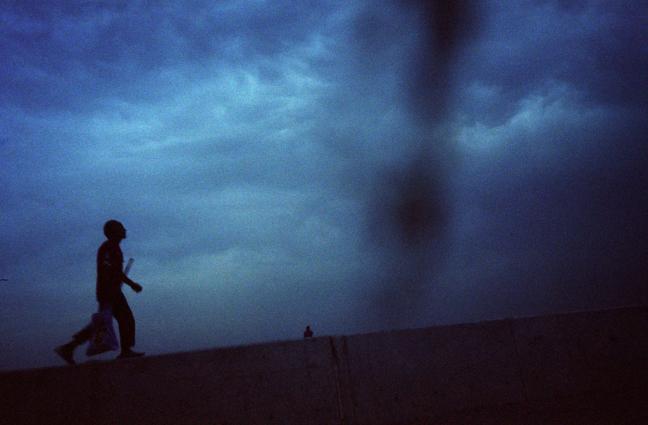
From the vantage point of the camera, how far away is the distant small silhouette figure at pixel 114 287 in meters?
5.57

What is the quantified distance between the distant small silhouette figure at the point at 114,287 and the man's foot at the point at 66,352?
0.13 metres

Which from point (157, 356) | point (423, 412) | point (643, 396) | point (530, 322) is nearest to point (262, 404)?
point (157, 356)

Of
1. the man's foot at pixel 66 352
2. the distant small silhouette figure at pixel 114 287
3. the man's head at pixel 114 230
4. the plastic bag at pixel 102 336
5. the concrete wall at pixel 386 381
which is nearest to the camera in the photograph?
the concrete wall at pixel 386 381

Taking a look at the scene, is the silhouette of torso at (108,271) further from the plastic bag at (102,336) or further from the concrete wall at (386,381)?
the concrete wall at (386,381)

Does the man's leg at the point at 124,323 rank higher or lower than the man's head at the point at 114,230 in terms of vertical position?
lower

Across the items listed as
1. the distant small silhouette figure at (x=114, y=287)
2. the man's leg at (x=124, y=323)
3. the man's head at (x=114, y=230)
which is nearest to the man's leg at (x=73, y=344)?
the distant small silhouette figure at (x=114, y=287)

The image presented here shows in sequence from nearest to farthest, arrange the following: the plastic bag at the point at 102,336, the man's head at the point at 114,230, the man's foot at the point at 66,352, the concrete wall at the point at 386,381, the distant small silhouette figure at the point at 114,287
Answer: the concrete wall at the point at 386,381 < the man's foot at the point at 66,352 < the plastic bag at the point at 102,336 < the distant small silhouette figure at the point at 114,287 < the man's head at the point at 114,230

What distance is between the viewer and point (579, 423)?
4.67 metres

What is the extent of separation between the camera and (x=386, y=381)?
4930mm

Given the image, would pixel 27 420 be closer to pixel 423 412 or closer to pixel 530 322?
pixel 423 412

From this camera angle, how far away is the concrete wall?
4.06 metres

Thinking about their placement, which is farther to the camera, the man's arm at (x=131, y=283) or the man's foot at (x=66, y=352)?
the man's arm at (x=131, y=283)

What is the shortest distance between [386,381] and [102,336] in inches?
126

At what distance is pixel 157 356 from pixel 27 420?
3.57 ft
